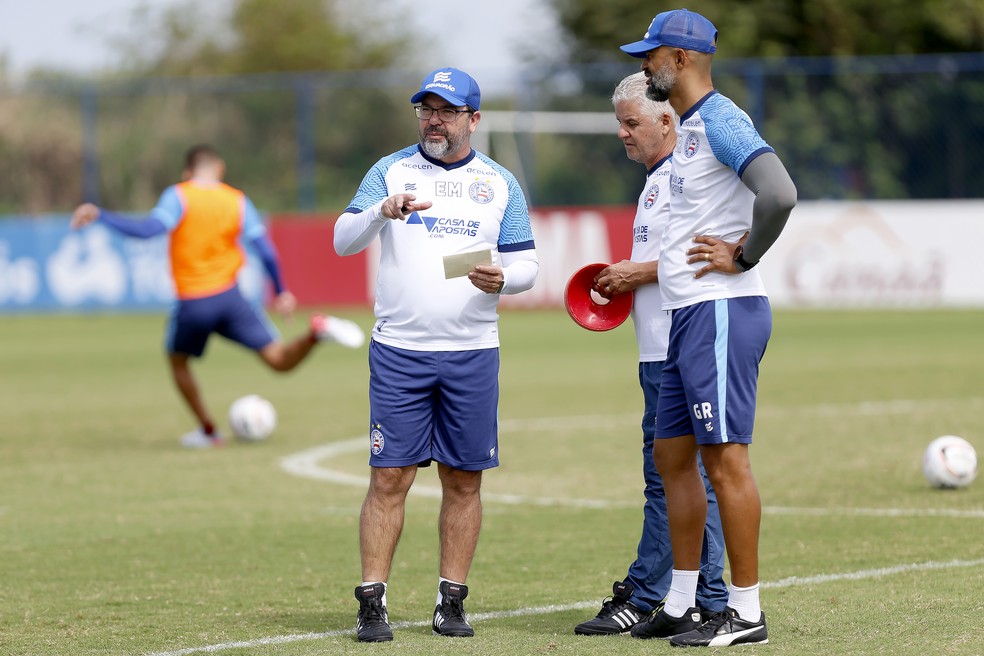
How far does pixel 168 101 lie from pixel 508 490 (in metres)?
28.7

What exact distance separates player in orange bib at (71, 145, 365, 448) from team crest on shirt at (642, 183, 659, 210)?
612cm

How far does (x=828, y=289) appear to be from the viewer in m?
25.7

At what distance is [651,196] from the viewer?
6.09 metres

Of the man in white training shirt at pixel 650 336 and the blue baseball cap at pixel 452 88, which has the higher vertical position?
the blue baseball cap at pixel 452 88

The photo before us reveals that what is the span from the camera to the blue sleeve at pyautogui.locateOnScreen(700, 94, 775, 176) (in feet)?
17.7

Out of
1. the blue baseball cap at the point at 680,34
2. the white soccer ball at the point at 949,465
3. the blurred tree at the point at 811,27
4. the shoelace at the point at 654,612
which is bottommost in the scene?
the shoelace at the point at 654,612

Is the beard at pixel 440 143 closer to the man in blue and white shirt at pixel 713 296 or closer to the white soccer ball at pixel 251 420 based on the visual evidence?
the man in blue and white shirt at pixel 713 296

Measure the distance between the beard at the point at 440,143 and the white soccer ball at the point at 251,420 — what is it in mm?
6432

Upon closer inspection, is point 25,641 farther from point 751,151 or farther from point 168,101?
point 168,101

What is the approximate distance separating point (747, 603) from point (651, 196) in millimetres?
1616

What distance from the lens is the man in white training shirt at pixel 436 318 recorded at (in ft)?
19.8

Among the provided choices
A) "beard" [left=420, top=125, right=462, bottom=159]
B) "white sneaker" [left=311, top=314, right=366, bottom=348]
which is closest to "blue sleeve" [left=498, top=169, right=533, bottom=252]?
"beard" [left=420, top=125, right=462, bottom=159]

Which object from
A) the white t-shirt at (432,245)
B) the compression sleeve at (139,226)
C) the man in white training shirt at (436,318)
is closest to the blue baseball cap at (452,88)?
the man in white training shirt at (436,318)

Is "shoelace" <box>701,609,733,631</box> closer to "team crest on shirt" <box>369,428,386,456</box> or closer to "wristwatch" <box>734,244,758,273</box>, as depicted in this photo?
"wristwatch" <box>734,244,758,273</box>
